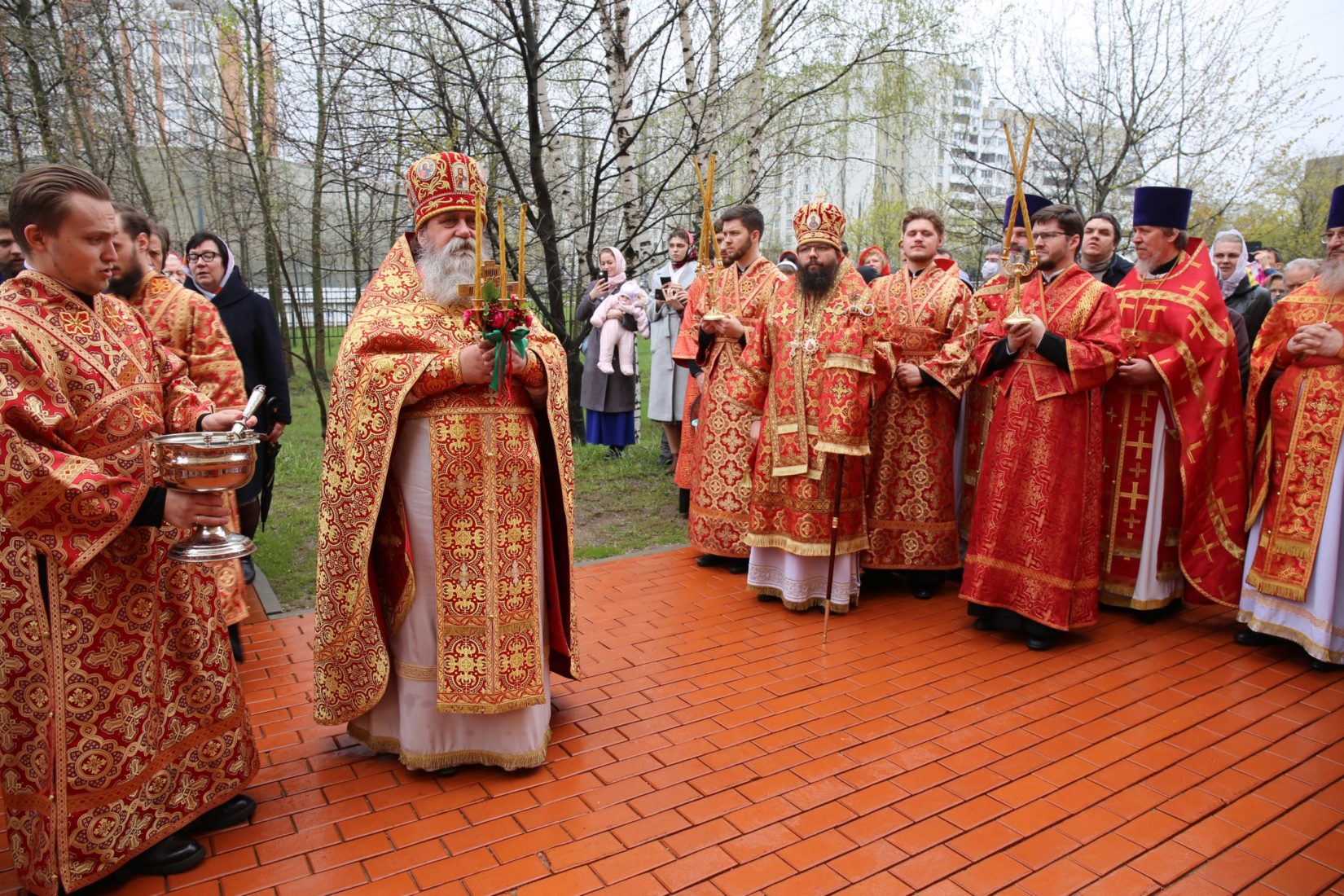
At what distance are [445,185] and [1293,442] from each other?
4593 mm

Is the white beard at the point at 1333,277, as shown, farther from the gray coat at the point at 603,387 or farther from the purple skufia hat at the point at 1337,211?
the gray coat at the point at 603,387

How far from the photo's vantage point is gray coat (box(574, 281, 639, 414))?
971 centimetres

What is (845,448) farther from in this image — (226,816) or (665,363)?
(665,363)

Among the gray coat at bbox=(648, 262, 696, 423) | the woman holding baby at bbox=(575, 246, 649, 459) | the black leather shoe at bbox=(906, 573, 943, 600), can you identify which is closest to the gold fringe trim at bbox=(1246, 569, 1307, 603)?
the black leather shoe at bbox=(906, 573, 943, 600)

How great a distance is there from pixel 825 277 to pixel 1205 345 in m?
2.20

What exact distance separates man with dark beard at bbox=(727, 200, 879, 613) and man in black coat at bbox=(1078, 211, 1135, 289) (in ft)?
5.17

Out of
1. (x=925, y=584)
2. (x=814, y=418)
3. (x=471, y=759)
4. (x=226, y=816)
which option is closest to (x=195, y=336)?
(x=226, y=816)

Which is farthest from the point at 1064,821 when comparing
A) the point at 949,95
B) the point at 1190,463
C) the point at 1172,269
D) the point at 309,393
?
the point at 949,95

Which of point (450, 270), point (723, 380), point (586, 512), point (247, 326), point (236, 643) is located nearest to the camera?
point (450, 270)

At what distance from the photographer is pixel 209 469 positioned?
8.55ft

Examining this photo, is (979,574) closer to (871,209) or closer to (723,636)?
(723,636)

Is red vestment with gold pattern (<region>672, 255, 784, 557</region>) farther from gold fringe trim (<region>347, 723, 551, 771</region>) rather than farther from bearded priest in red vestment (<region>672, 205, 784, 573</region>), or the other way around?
gold fringe trim (<region>347, 723, 551, 771</region>)

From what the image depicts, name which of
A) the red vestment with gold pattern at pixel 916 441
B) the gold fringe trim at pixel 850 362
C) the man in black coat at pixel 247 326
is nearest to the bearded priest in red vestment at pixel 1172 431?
the red vestment with gold pattern at pixel 916 441

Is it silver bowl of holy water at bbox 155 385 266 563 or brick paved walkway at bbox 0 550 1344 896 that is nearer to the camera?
silver bowl of holy water at bbox 155 385 266 563
